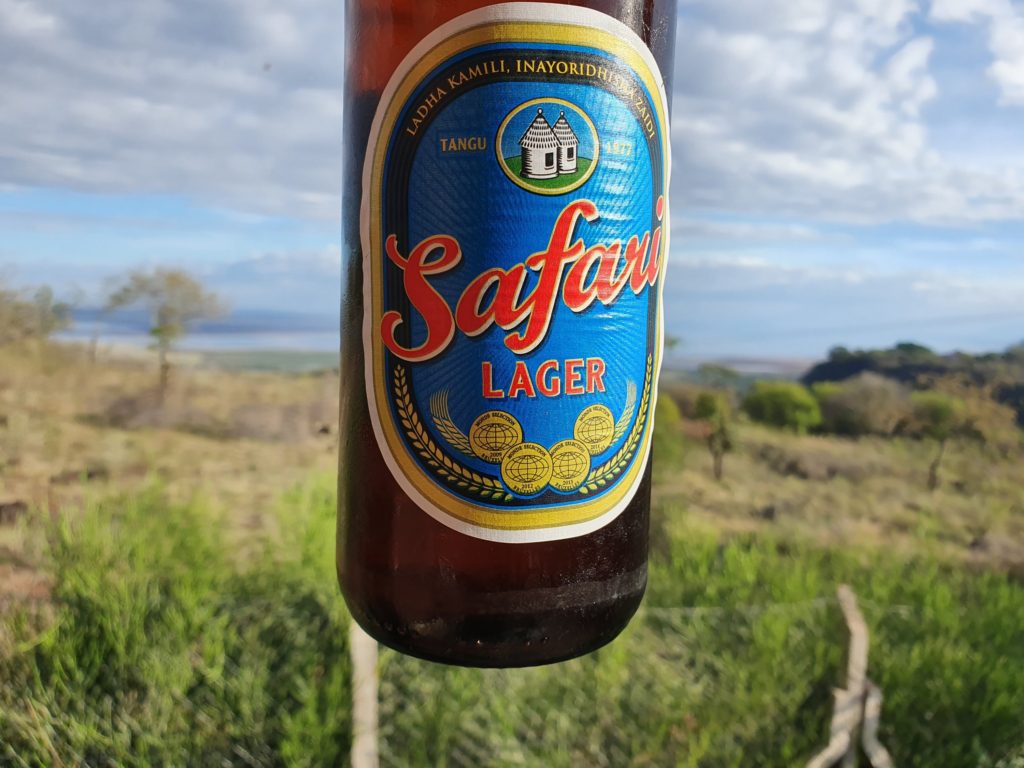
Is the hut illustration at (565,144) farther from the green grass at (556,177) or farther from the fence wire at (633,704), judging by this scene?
the fence wire at (633,704)

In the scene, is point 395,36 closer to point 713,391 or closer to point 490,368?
point 490,368

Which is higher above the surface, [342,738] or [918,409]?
[918,409]

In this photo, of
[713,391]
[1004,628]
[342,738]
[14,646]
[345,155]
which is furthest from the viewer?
[713,391]

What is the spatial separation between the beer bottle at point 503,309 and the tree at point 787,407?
1667 mm

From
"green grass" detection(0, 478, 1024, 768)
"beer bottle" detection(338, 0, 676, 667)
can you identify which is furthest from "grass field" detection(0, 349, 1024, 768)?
"beer bottle" detection(338, 0, 676, 667)

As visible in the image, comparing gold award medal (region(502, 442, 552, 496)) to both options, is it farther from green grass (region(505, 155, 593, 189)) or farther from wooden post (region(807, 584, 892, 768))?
wooden post (region(807, 584, 892, 768))

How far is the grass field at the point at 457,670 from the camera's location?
1771mm

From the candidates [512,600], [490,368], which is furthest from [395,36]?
[512,600]

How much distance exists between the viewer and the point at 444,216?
712 mm

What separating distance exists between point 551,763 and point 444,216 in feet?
5.23

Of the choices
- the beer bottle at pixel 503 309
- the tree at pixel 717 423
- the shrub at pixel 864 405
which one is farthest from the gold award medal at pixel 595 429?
the shrub at pixel 864 405

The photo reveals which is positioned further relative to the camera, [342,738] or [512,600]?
[342,738]

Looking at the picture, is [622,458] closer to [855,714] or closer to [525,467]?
[525,467]

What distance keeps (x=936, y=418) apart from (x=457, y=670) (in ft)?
5.03
